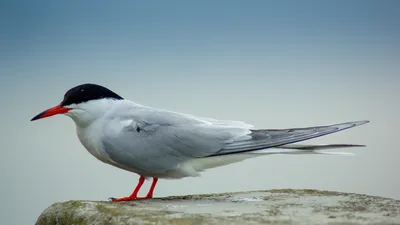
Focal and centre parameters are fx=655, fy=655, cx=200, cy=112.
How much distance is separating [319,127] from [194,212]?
4.40ft

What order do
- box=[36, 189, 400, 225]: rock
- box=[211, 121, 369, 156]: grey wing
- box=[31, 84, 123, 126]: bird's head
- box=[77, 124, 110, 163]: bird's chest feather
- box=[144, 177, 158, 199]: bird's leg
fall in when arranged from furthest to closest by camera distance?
box=[144, 177, 158, 199]: bird's leg → box=[31, 84, 123, 126]: bird's head → box=[77, 124, 110, 163]: bird's chest feather → box=[211, 121, 369, 156]: grey wing → box=[36, 189, 400, 225]: rock

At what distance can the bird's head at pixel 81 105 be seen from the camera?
572cm

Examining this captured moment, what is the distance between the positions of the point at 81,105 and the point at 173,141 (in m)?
0.88

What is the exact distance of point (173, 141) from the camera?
5582mm

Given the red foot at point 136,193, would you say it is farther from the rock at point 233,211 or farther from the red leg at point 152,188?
the rock at point 233,211

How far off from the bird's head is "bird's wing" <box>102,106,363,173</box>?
0.24 metres

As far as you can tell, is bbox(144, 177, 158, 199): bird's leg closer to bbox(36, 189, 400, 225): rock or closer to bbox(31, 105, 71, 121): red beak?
bbox(36, 189, 400, 225): rock

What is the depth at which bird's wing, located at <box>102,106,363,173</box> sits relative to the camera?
5516mm

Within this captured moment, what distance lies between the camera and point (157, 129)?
5617 millimetres

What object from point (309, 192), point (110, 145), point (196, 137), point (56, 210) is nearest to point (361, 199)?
point (309, 192)

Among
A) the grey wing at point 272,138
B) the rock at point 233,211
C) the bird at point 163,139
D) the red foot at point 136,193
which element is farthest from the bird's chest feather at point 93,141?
the grey wing at point 272,138

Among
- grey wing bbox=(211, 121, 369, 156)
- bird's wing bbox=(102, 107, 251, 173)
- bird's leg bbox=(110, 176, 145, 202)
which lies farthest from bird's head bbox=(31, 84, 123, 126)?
grey wing bbox=(211, 121, 369, 156)

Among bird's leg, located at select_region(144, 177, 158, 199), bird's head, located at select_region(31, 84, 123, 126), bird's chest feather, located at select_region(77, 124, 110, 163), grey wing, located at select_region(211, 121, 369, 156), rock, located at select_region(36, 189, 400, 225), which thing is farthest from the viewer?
bird's leg, located at select_region(144, 177, 158, 199)

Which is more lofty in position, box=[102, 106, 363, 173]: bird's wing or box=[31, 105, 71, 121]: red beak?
box=[31, 105, 71, 121]: red beak
